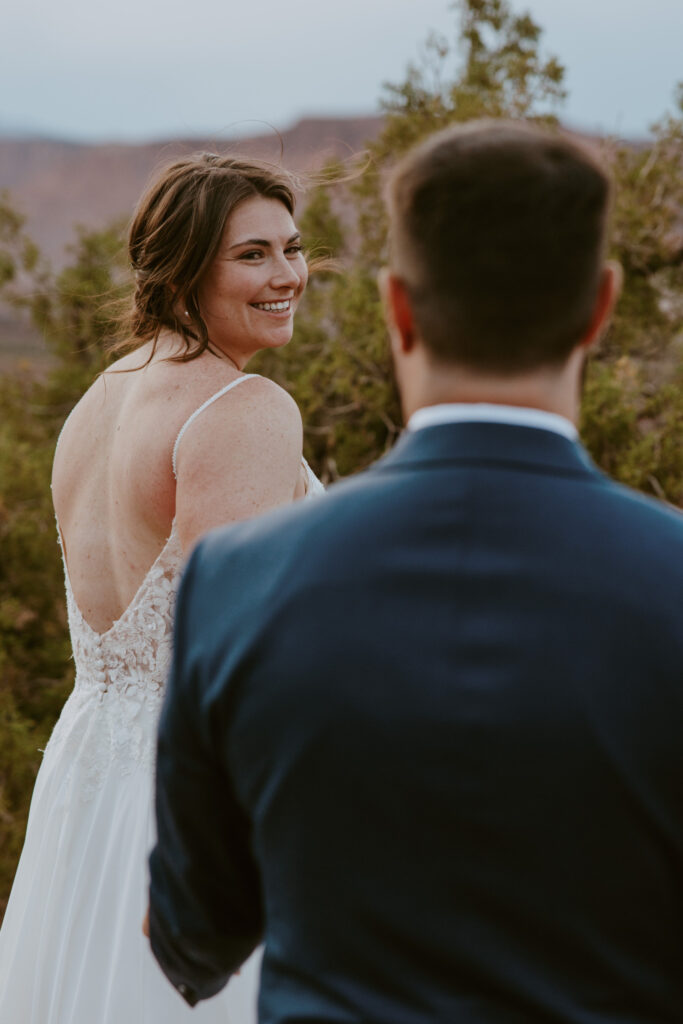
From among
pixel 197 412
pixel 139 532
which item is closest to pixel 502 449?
pixel 197 412

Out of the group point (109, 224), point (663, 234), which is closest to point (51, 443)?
point (109, 224)

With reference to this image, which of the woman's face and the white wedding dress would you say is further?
the woman's face

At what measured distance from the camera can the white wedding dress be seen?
2.23 metres

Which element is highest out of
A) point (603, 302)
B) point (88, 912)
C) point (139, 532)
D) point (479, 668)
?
point (603, 302)

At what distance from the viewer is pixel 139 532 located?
229cm

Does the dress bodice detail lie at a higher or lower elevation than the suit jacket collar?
lower

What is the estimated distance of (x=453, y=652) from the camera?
0.98 meters

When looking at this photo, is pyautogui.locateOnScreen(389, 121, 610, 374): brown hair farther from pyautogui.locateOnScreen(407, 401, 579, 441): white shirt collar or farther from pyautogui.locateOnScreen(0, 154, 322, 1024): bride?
pyautogui.locateOnScreen(0, 154, 322, 1024): bride

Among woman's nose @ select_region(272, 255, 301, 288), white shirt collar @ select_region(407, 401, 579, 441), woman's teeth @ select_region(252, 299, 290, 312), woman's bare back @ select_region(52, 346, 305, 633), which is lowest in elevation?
woman's bare back @ select_region(52, 346, 305, 633)

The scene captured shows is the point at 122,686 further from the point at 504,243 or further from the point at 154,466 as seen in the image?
the point at 504,243

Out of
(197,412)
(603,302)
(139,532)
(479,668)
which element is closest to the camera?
(479,668)

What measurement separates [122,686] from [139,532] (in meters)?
0.39

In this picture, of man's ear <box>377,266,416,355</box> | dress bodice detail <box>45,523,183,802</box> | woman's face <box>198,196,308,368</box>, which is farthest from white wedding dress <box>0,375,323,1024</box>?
man's ear <box>377,266,416,355</box>

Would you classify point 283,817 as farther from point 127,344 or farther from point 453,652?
point 127,344
